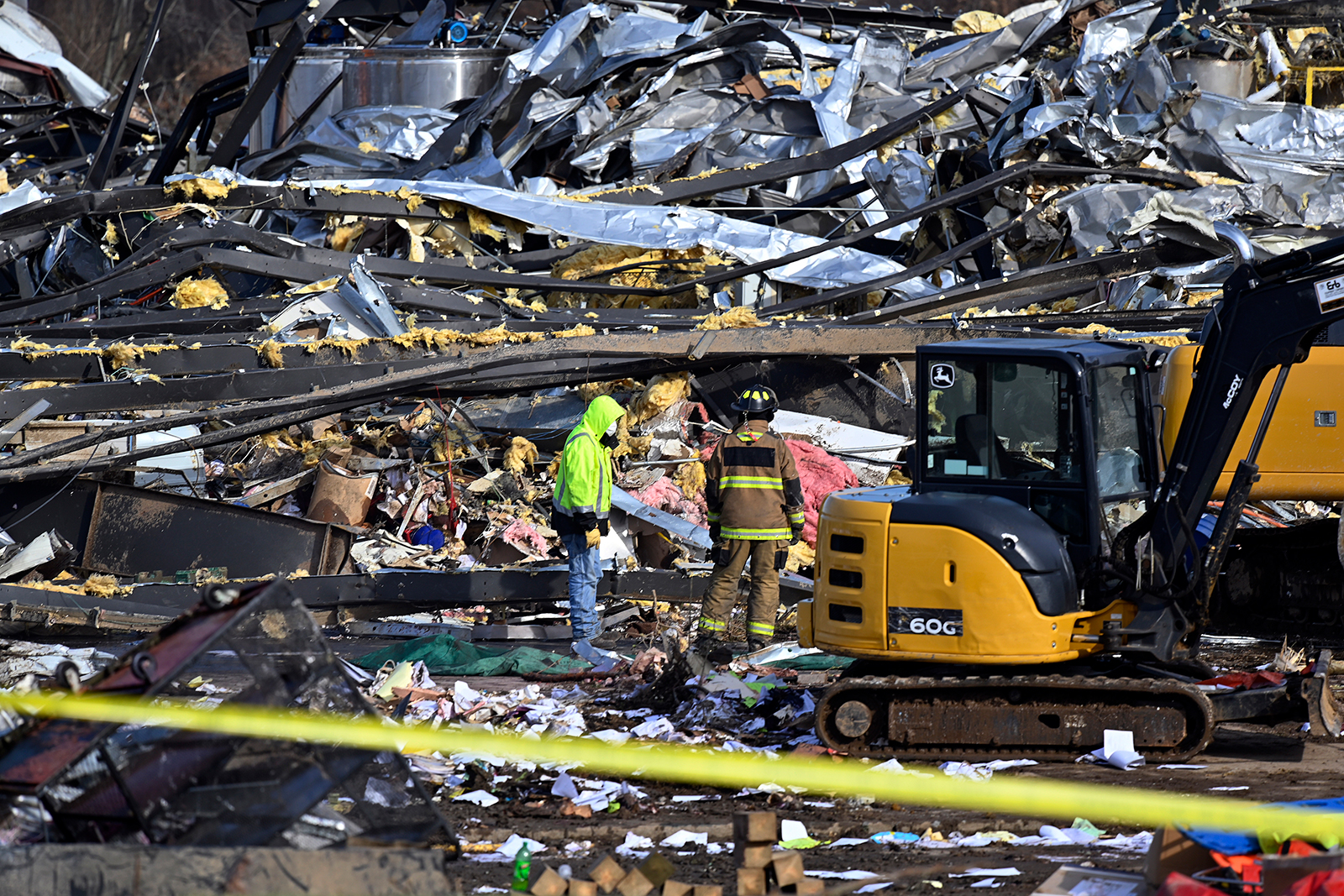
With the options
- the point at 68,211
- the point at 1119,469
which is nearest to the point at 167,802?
the point at 1119,469

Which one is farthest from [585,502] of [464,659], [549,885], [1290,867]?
[1290,867]

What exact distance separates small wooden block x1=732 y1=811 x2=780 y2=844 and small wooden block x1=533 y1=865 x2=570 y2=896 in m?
0.56

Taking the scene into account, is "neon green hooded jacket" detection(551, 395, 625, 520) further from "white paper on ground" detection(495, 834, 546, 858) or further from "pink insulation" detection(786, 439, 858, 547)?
"white paper on ground" detection(495, 834, 546, 858)

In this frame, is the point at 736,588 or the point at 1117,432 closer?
the point at 1117,432

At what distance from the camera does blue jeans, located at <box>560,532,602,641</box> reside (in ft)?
27.4

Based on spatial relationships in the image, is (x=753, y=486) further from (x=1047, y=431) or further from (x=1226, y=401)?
(x=1226, y=401)

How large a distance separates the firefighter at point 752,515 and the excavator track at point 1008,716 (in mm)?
2087

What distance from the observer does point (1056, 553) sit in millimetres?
5633

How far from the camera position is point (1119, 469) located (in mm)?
5824

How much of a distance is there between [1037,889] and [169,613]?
618 cm

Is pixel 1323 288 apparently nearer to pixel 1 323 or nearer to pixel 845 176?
pixel 845 176

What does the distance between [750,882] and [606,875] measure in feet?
1.42

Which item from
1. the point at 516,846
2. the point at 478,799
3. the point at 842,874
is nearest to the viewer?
the point at 842,874

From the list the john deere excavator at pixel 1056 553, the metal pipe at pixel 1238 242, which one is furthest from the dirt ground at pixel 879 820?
the metal pipe at pixel 1238 242
